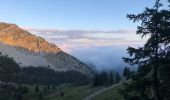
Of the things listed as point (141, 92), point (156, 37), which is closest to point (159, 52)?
point (156, 37)

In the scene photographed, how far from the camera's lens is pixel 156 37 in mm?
38438

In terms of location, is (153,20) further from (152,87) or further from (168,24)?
(152,87)

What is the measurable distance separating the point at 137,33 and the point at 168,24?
9.08ft

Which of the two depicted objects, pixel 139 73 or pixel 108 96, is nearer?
pixel 139 73

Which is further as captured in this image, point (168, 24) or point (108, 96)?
point (108, 96)

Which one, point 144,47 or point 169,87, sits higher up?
point 144,47

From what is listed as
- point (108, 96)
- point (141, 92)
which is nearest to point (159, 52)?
point (141, 92)

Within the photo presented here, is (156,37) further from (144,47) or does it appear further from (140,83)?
(140,83)

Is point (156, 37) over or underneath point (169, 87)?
over

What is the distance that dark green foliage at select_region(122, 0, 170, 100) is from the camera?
37719mm

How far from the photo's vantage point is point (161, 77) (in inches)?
1499

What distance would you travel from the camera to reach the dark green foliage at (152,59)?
37719 mm

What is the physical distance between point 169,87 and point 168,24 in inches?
204

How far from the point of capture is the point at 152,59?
38.4m
